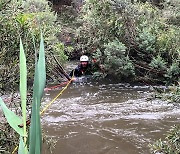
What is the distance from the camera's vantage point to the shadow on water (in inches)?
241

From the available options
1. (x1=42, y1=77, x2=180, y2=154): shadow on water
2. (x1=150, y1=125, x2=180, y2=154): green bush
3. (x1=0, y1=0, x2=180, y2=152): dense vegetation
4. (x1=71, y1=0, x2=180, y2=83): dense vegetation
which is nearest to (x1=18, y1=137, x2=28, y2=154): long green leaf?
(x1=150, y1=125, x2=180, y2=154): green bush

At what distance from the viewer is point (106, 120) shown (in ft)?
24.6

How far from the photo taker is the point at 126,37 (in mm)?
11039

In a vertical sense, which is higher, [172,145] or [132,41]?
[132,41]

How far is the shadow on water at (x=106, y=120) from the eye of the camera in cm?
612

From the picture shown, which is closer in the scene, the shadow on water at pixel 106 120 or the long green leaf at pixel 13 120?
the long green leaf at pixel 13 120

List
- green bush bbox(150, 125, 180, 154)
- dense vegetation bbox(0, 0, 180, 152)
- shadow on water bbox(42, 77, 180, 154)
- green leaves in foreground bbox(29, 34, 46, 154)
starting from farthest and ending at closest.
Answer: dense vegetation bbox(0, 0, 180, 152), shadow on water bbox(42, 77, 180, 154), green bush bbox(150, 125, 180, 154), green leaves in foreground bbox(29, 34, 46, 154)

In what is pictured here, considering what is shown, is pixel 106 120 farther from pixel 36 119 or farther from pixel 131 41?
pixel 36 119

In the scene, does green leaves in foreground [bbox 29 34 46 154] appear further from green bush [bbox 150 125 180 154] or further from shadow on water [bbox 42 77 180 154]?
shadow on water [bbox 42 77 180 154]

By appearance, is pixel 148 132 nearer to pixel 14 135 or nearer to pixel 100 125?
pixel 100 125

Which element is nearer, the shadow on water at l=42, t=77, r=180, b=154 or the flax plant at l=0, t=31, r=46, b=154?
the flax plant at l=0, t=31, r=46, b=154

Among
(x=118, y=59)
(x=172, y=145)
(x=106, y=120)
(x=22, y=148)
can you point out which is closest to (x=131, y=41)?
(x=118, y=59)

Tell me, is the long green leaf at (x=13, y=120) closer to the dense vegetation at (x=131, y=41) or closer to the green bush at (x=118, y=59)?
the dense vegetation at (x=131, y=41)

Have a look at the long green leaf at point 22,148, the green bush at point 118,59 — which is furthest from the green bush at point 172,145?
the green bush at point 118,59
